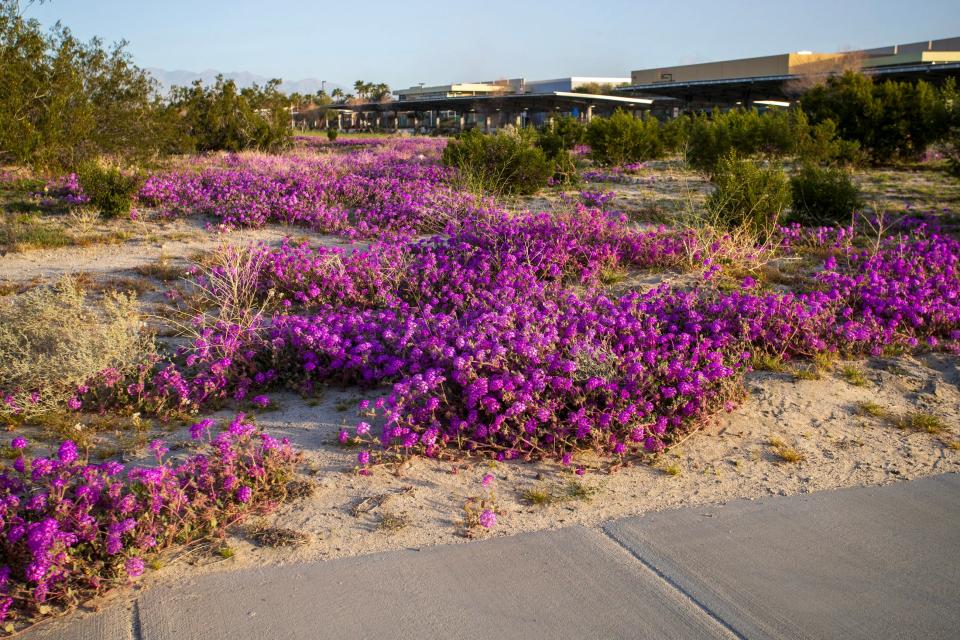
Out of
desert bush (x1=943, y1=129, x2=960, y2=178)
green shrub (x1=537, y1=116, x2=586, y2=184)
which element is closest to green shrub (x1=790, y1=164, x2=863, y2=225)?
desert bush (x1=943, y1=129, x2=960, y2=178)

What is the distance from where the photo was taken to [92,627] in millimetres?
3109

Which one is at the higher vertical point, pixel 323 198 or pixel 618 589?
pixel 323 198

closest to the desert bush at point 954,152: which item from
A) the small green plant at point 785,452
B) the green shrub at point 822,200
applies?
the green shrub at point 822,200

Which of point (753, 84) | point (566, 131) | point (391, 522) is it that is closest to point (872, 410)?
point (391, 522)

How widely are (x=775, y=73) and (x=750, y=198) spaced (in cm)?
6169

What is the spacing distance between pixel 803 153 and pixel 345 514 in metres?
18.4

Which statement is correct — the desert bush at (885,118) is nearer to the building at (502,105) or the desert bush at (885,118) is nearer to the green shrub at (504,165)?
the green shrub at (504,165)

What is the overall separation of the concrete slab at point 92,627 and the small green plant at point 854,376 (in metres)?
4.94

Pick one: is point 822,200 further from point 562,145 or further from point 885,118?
point 885,118

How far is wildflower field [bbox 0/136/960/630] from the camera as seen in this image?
3785 mm

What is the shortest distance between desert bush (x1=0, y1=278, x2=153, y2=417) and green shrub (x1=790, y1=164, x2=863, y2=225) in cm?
986

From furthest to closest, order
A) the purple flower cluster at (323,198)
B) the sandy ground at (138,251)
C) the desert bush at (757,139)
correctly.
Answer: the desert bush at (757,139) < the purple flower cluster at (323,198) < the sandy ground at (138,251)

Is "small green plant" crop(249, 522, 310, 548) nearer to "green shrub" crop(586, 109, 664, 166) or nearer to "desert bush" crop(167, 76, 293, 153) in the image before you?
"green shrub" crop(586, 109, 664, 166)

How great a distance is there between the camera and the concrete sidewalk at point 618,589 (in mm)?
3031
